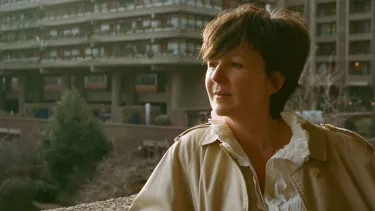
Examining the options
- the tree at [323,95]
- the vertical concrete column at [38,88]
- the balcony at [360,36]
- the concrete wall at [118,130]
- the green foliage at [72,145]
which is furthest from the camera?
the vertical concrete column at [38,88]

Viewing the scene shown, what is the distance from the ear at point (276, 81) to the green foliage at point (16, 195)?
417 inches

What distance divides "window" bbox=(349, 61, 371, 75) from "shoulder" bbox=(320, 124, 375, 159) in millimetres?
21047

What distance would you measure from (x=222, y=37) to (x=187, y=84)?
59.5 feet

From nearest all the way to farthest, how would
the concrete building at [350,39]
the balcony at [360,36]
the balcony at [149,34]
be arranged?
the balcony at [149,34]
the concrete building at [350,39]
the balcony at [360,36]

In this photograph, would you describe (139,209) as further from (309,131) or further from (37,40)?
(37,40)

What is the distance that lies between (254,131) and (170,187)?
262 mm

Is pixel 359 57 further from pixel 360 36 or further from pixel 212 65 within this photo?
pixel 212 65

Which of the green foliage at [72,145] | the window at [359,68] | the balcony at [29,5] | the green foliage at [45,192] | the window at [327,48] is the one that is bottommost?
the green foliage at [45,192]

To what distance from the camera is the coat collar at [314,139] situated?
1.41 m

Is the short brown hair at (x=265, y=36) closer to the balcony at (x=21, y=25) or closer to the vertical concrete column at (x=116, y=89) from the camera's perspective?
the vertical concrete column at (x=116, y=89)

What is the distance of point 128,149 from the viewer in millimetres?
16203

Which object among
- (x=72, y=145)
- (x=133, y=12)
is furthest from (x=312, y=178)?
(x=133, y=12)

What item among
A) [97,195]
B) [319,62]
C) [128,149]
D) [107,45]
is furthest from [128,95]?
[97,195]

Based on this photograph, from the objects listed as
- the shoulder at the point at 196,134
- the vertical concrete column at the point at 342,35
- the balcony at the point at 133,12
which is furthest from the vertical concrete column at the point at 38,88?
the shoulder at the point at 196,134
